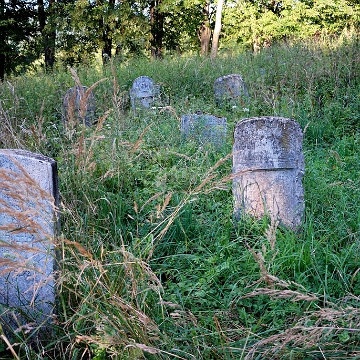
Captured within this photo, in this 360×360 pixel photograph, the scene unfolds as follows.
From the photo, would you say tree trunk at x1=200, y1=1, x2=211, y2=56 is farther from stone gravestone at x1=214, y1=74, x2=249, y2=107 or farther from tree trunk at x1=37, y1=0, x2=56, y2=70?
stone gravestone at x1=214, y1=74, x2=249, y2=107

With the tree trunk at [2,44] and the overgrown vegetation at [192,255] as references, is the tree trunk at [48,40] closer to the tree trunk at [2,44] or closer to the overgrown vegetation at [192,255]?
the tree trunk at [2,44]

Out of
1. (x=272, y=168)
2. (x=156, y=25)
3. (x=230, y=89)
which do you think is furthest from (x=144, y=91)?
(x=156, y=25)

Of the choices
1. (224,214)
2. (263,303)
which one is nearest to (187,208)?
(224,214)

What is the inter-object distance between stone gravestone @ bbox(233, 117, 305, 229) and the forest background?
14.1m

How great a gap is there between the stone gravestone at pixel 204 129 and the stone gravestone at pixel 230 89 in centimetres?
159

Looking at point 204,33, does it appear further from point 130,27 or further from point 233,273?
point 233,273

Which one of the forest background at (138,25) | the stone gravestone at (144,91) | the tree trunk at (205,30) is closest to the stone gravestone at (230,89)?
the stone gravestone at (144,91)

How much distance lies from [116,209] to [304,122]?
338 cm

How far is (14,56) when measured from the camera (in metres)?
18.8

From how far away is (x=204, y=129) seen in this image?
470 cm

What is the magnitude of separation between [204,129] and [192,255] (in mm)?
2499

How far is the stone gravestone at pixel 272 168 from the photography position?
3.00m

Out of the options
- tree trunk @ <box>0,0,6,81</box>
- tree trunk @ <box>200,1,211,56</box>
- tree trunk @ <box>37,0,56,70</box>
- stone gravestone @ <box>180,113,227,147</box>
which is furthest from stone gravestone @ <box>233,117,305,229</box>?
tree trunk @ <box>0,0,6,81</box>

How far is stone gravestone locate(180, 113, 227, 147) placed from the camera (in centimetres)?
457
